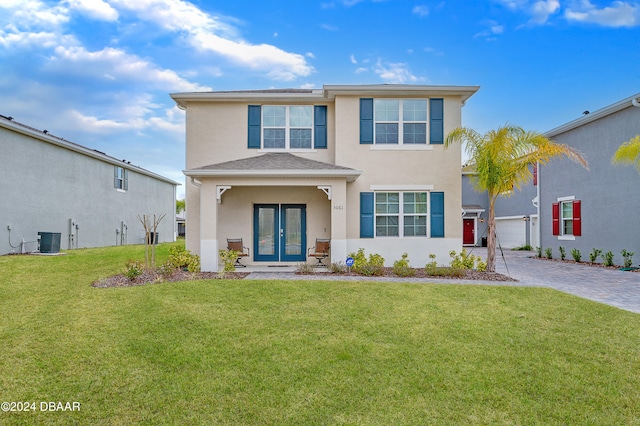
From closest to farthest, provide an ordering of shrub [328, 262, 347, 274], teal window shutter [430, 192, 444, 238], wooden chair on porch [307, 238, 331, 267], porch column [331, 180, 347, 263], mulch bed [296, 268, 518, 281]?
mulch bed [296, 268, 518, 281] < shrub [328, 262, 347, 274] < porch column [331, 180, 347, 263] < teal window shutter [430, 192, 444, 238] < wooden chair on porch [307, 238, 331, 267]

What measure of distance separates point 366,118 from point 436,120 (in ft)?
8.20

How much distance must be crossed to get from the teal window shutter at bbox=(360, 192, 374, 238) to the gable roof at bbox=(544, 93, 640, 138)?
9.76 metres

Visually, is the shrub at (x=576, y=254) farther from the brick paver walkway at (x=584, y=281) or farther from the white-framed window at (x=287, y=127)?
the white-framed window at (x=287, y=127)

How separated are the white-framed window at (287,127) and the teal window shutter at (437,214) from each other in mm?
4916

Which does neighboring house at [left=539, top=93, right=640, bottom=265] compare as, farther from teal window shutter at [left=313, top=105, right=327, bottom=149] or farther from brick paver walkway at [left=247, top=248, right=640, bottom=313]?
teal window shutter at [left=313, top=105, right=327, bottom=149]

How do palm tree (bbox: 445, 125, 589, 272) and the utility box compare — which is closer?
palm tree (bbox: 445, 125, 589, 272)

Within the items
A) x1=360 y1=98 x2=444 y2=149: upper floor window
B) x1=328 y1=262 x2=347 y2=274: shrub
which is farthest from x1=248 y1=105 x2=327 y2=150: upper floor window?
x1=328 y1=262 x2=347 y2=274: shrub

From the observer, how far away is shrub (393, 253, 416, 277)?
1092 centimetres

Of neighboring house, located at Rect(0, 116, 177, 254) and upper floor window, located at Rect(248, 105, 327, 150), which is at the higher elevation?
upper floor window, located at Rect(248, 105, 327, 150)

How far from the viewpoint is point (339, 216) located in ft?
39.2

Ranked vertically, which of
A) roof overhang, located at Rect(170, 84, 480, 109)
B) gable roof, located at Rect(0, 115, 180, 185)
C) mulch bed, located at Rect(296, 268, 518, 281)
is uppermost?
roof overhang, located at Rect(170, 84, 480, 109)

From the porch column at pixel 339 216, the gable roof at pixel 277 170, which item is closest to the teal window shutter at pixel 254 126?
the gable roof at pixel 277 170

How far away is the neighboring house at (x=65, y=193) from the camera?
14.8 m

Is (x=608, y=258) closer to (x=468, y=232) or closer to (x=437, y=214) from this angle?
(x=437, y=214)
